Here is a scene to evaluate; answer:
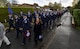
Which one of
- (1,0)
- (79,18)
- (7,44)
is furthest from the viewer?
(1,0)

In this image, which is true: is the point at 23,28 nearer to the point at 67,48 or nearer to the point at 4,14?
the point at 67,48

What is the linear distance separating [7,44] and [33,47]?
1.65 metres

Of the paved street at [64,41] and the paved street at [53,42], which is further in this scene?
the paved street at [64,41]

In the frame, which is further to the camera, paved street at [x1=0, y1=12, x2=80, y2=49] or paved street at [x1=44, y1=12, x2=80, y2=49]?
paved street at [x1=44, y1=12, x2=80, y2=49]

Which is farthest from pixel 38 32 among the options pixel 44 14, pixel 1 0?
pixel 1 0

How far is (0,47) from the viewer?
12.5 metres

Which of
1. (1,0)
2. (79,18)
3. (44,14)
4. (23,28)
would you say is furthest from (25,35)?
(1,0)

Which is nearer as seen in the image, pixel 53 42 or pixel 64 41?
pixel 53 42

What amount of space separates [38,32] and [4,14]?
19.2 m

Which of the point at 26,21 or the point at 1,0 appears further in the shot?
the point at 1,0

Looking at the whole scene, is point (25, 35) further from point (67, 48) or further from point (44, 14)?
point (44, 14)

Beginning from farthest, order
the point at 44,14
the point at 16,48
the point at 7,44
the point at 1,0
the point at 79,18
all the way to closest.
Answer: the point at 1,0
the point at 79,18
the point at 44,14
the point at 7,44
the point at 16,48

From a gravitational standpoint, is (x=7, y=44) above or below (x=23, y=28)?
below

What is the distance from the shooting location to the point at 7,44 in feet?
43.8
